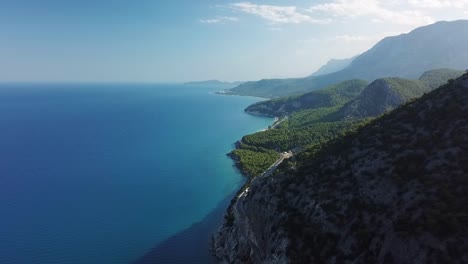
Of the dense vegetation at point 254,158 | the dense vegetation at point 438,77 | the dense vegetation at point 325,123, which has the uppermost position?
the dense vegetation at point 438,77

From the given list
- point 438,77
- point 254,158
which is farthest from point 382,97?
point 254,158

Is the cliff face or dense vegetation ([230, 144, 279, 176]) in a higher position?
the cliff face

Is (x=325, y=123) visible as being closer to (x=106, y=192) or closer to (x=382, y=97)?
(x=382, y=97)

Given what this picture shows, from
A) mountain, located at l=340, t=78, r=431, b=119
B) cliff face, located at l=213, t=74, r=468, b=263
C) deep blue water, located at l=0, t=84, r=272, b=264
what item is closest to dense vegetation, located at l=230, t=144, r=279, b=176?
deep blue water, located at l=0, t=84, r=272, b=264

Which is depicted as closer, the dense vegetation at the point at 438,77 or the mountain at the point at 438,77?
the dense vegetation at the point at 438,77

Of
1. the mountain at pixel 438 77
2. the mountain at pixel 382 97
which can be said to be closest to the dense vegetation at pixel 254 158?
the mountain at pixel 382 97

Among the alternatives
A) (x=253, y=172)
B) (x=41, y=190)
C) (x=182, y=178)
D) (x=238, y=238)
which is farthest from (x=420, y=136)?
(x=41, y=190)

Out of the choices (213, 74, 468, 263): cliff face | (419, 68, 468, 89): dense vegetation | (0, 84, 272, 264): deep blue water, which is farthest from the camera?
(419, 68, 468, 89): dense vegetation

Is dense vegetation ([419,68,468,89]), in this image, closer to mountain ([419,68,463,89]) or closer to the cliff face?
mountain ([419,68,463,89])

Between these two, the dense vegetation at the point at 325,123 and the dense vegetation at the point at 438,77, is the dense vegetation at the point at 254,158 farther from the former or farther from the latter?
the dense vegetation at the point at 438,77
